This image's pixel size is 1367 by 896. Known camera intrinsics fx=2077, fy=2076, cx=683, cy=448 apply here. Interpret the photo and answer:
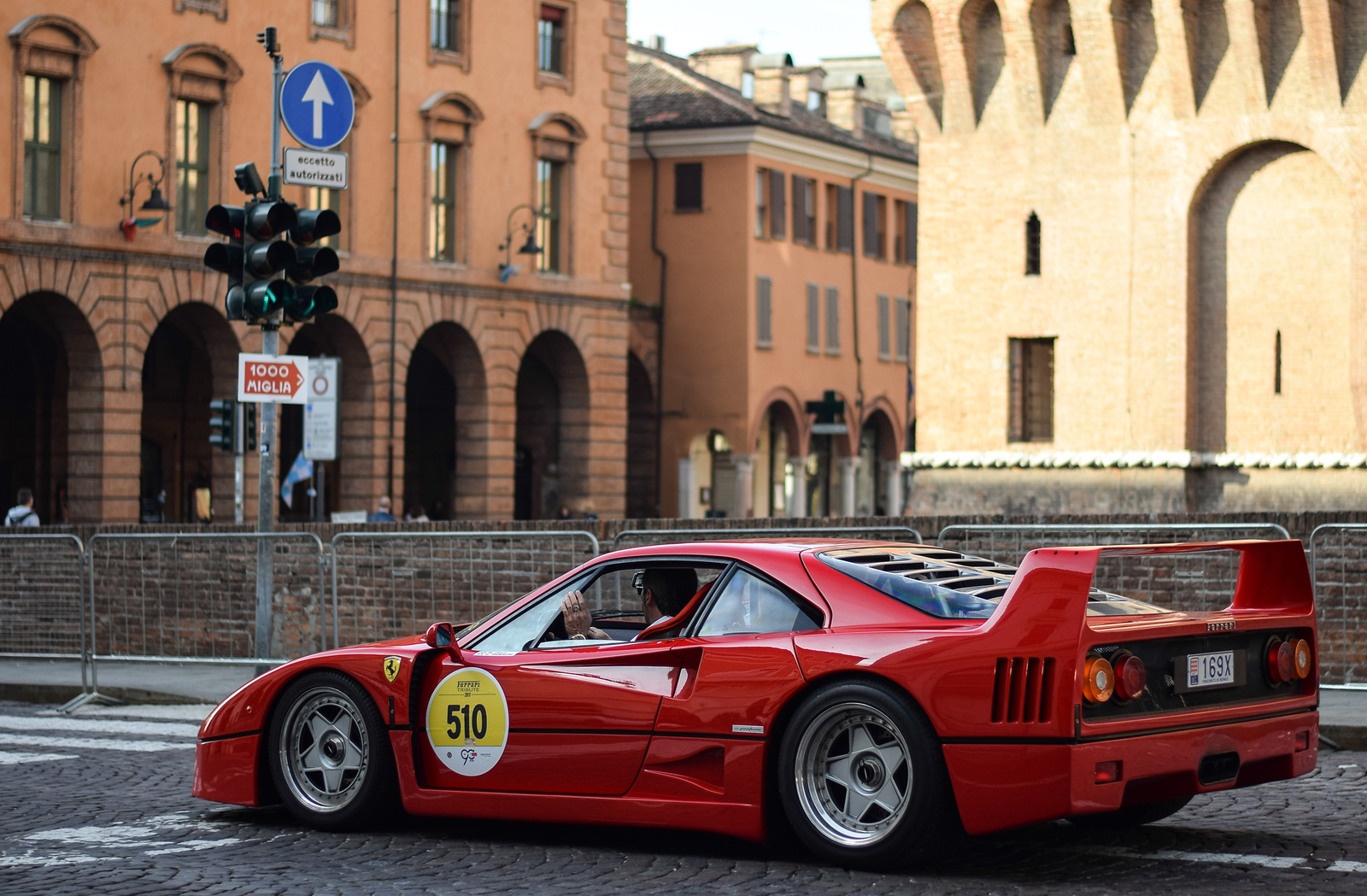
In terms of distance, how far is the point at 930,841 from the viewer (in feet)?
24.2

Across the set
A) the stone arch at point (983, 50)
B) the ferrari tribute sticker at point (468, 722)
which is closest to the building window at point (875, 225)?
the stone arch at point (983, 50)

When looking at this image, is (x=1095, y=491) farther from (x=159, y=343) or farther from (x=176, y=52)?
(x=159, y=343)

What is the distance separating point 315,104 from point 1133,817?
10.6 metres

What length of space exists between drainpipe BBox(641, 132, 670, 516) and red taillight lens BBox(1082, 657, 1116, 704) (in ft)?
163

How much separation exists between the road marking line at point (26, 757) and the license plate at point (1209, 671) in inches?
271

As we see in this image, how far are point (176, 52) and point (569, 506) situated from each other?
14981 millimetres

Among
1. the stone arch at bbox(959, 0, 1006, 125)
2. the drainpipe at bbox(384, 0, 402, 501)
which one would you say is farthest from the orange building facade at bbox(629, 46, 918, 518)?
the stone arch at bbox(959, 0, 1006, 125)

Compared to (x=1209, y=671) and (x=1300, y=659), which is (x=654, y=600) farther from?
(x=1300, y=659)

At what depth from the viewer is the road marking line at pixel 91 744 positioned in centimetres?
1241

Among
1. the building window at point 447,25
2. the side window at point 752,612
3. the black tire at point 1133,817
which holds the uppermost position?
the building window at point 447,25

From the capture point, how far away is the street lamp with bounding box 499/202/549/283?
1858 inches

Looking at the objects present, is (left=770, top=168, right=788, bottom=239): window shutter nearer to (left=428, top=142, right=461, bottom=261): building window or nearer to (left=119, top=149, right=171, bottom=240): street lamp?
(left=428, top=142, right=461, bottom=261): building window

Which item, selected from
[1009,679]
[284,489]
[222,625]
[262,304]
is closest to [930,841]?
[1009,679]

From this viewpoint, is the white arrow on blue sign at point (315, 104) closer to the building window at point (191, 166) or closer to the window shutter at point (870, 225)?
the building window at point (191, 166)
